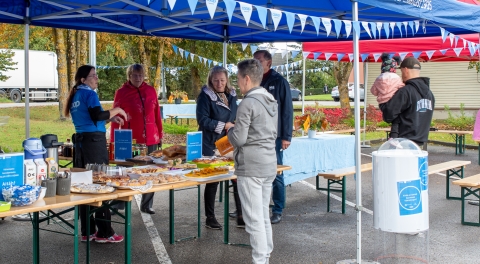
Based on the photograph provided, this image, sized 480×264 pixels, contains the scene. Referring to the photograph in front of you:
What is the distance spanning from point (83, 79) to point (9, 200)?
83.1 inches

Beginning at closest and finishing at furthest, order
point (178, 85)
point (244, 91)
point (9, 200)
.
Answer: point (9, 200) → point (244, 91) → point (178, 85)

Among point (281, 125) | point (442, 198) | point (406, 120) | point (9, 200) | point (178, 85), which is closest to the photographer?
point (9, 200)

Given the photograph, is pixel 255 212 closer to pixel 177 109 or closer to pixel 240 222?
pixel 240 222

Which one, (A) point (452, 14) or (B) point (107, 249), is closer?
(B) point (107, 249)

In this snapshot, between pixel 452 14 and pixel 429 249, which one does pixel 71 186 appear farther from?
pixel 452 14

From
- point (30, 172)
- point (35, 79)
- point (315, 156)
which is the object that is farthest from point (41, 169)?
point (35, 79)

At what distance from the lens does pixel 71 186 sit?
14.0 ft

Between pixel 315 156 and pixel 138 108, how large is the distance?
8.54 feet

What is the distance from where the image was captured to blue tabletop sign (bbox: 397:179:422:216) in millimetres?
4801

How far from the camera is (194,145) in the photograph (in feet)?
19.0

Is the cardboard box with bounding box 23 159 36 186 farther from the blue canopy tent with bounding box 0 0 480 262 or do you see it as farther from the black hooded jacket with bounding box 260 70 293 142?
the black hooded jacket with bounding box 260 70 293 142

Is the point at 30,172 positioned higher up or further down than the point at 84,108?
further down

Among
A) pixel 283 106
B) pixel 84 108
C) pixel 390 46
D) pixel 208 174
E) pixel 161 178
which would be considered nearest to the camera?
pixel 161 178

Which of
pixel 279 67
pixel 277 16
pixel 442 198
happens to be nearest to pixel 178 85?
pixel 279 67
